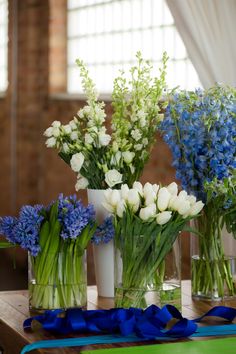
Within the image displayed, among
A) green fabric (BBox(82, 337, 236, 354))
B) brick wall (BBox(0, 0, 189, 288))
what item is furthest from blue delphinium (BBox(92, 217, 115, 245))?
brick wall (BBox(0, 0, 189, 288))

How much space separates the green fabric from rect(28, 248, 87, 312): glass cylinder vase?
0.32 meters

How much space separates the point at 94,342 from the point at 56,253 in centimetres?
29

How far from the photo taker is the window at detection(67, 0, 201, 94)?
568 cm

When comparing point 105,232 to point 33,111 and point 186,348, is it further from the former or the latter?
point 33,111

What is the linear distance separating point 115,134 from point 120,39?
169 inches

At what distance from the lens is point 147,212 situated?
1.77 meters

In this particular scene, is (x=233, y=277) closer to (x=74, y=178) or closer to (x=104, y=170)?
(x=104, y=170)

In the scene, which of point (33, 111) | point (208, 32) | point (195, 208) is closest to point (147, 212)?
point (195, 208)

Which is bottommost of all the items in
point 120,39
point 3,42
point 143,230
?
point 143,230

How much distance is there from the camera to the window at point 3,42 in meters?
7.46

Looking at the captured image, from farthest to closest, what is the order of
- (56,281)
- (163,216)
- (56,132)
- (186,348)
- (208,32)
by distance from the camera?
(208,32)
(56,132)
(56,281)
(163,216)
(186,348)

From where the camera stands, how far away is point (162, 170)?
5.56 metres

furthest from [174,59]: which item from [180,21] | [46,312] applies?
[46,312]

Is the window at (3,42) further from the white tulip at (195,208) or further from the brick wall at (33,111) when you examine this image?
the white tulip at (195,208)
